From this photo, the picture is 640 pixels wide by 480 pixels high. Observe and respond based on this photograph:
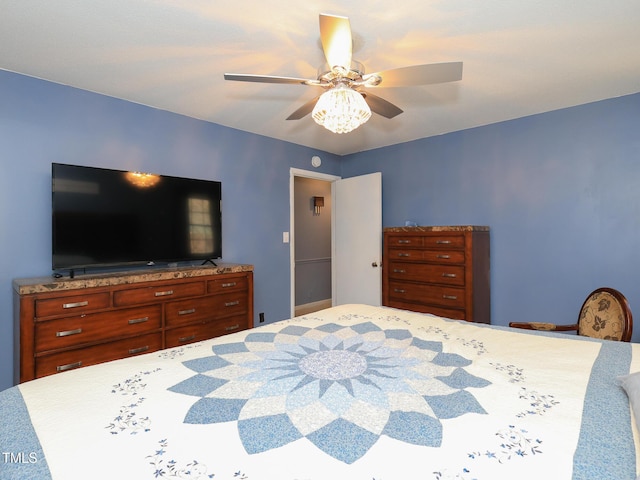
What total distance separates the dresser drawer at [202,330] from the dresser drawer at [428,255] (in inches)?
71.0

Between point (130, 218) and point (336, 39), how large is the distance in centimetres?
215

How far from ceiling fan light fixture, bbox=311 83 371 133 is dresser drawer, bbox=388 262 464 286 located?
6.97 feet

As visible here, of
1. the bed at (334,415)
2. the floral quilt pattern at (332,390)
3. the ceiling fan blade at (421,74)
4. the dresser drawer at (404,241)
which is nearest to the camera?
the bed at (334,415)

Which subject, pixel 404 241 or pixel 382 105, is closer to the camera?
A: pixel 382 105

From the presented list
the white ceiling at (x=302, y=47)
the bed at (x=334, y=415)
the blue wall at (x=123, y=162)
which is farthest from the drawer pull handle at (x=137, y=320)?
the white ceiling at (x=302, y=47)

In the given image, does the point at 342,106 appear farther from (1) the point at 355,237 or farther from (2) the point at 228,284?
(1) the point at 355,237

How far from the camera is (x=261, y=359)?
1.33 metres

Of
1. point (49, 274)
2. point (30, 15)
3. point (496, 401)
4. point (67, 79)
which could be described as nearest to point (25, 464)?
point (496, 401)

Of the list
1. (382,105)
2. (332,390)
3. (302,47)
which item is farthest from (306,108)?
(332,390)

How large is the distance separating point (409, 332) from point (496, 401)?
2.27 ft

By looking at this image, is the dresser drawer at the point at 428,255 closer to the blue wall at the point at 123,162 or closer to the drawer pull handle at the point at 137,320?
the blue wall at the point at 123,162

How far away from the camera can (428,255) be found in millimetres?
3492

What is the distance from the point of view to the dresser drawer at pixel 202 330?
2.65 meters

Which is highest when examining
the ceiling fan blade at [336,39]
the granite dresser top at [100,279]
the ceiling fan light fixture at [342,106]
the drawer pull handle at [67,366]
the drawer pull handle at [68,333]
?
the ceiling fan blade at [336,39]
